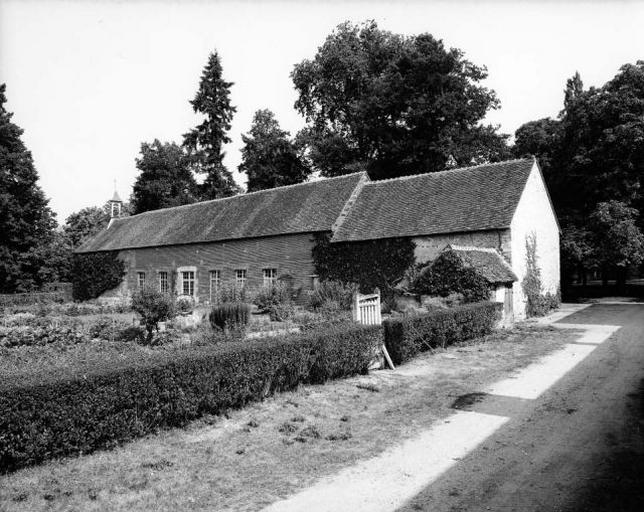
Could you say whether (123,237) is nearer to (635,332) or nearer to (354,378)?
(354,378)

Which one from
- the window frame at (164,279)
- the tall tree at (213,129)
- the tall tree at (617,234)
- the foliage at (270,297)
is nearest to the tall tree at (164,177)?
the tall tree at (213,129)

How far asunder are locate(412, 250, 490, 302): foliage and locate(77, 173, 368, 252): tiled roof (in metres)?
7.85

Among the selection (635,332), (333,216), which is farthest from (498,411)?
(333,216)

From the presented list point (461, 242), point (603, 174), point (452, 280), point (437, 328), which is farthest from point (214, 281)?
point (603, 174)

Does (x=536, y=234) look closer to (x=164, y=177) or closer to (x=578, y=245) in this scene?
(x=578, y=245)

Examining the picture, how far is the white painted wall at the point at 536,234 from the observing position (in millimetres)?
22250

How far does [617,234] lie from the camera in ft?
95.2

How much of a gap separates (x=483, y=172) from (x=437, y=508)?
924 inches

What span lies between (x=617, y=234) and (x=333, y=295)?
19.3 m

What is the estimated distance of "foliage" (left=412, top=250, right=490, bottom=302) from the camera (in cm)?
1869

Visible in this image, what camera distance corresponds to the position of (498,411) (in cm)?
819

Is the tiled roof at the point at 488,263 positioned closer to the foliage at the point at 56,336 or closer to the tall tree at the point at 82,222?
the foliage at the point at 56,336

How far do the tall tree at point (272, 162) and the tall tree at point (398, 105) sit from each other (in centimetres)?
276

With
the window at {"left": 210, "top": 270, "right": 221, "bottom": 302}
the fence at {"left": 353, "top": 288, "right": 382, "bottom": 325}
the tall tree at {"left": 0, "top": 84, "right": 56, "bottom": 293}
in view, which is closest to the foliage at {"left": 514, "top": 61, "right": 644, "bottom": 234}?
the window at {"left": 210, "top": 270, "right": 221, "bottom": 302}
